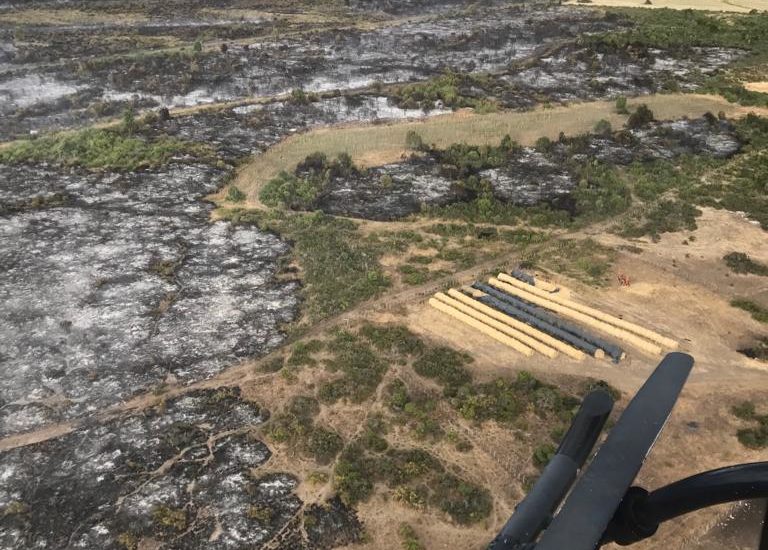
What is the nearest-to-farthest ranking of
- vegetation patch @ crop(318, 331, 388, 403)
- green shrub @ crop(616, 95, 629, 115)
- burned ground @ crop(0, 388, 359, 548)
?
burned ground @ crop(0, 388, 359, 548), vegetation patch @ crop(318, 331, 388, 403), green shrub @ crop(616, 95, 629, 115)

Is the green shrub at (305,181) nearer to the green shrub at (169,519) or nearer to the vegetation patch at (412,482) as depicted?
the vegetation patch at (412,482)

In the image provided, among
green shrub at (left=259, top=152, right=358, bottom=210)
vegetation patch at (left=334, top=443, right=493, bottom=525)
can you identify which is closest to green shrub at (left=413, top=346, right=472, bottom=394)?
vegetation patch at (left=334, top=443, right=493, bottom=525)

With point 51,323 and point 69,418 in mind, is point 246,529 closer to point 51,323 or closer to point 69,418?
point 69,418

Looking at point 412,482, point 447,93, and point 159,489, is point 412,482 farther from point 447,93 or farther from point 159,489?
point 447,93

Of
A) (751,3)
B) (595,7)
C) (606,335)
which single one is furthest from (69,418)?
(751,3)

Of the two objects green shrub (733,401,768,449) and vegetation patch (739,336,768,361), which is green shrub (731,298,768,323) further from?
green shrub (733,401,768,449)

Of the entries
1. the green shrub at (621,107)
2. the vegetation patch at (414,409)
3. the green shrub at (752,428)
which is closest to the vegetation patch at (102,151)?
the vegetation patch at (414,409)
